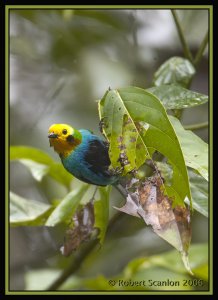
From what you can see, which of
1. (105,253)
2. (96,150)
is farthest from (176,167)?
(105,253)

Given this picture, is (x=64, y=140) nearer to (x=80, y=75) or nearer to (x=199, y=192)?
(x=199, y=192)

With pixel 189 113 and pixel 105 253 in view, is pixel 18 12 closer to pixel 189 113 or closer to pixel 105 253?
pixel 189 113

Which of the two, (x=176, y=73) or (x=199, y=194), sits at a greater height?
(x=176, y=73)

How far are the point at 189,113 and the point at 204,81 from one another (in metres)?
0.20

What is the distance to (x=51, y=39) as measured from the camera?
231 centimetres

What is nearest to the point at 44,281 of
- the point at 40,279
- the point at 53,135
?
the point at 40,279

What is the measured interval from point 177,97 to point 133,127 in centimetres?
22

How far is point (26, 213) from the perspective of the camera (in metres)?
1.54

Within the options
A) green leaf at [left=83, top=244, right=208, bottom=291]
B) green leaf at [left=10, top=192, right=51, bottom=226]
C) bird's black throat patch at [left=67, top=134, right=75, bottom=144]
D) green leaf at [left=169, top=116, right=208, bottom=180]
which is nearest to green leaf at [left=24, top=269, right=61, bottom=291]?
green leaf at [left=83, top=244, right=208, bottom=291]

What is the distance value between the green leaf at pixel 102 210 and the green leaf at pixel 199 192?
7.8 inches

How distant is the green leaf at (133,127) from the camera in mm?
936

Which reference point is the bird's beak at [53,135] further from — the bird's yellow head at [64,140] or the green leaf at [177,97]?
the green leaf at [177,97]

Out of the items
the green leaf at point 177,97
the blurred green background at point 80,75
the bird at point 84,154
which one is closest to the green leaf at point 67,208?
the bird at point 84,154

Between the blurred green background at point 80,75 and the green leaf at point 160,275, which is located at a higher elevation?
the blurred green background at point 80,75
